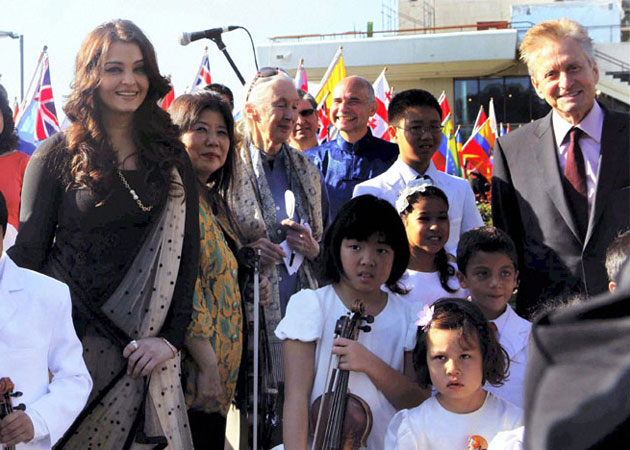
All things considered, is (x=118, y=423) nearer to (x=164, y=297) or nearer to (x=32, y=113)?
(x=164, y=297)

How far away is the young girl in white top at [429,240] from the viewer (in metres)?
3.61

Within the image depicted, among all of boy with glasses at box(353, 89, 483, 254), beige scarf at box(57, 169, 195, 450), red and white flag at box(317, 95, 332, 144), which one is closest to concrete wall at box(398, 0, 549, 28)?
red and white flag at box(317, 95, 332, 144)

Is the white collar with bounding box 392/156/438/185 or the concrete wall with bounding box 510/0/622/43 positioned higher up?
the concrete wall with bounding box 510/0/622/43

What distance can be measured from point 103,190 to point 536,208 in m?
1.75

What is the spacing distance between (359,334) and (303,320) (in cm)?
21

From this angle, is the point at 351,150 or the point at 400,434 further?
the point at 351,150

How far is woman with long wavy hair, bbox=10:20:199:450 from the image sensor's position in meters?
2.88

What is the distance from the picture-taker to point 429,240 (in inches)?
143

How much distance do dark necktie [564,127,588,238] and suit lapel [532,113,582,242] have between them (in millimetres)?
40

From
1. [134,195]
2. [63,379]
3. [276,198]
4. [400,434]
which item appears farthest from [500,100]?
[63,379]

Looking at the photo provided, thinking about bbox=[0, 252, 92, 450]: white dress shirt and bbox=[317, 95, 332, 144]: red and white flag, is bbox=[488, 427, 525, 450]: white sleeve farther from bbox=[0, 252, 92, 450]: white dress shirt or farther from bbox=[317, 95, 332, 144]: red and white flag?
bbox=[317, 95, 332, 144]: red and white flag

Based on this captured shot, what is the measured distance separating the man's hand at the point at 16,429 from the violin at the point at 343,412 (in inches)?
37.0

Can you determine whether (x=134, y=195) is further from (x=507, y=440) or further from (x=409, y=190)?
(x=507, y=440)

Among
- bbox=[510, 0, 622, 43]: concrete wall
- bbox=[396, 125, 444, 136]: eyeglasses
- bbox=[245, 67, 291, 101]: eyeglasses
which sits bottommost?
bbox=[396, 125, 444, 136]: eyeglasses
